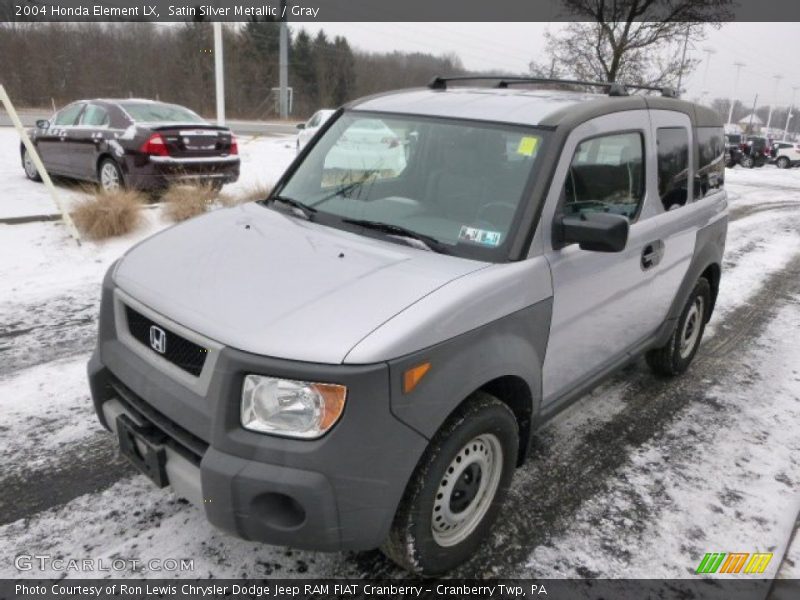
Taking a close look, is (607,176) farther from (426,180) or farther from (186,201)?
(186,201)

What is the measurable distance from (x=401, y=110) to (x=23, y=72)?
4933cm

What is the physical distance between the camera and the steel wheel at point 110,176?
9.19 meters

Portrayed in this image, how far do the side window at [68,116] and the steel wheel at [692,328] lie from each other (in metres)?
9.89

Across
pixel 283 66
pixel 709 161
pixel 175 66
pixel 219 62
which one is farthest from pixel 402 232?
pixel 175 66

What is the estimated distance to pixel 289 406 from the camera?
1991 millimetres

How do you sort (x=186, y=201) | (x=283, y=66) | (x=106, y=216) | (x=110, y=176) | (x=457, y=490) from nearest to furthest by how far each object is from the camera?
(x=457, y=490), (x=106, y=216), (x=186, y=201), (x=110, y=176), (x=283, y=66)

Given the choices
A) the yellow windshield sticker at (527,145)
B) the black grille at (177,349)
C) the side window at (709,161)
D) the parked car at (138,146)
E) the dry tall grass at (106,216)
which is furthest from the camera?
the parked car at (138,146)

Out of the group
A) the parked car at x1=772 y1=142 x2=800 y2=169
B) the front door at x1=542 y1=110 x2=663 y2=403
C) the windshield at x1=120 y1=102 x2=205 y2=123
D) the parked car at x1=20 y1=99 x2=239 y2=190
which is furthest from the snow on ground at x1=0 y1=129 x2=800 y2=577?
the parked car at x1=772 y1=142 x2=800 y2=169

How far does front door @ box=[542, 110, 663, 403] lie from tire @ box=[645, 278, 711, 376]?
0.77m

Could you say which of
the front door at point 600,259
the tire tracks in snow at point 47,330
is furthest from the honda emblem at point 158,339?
the tire tracks in snow at point 47,330

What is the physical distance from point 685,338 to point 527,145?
2641 mm

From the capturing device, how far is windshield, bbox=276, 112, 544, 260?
2719 millimetres

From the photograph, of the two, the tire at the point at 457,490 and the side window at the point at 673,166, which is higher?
the side window at the point at 673,166

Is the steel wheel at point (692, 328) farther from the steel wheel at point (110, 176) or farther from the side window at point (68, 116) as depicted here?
the side window at point (68, 116)
